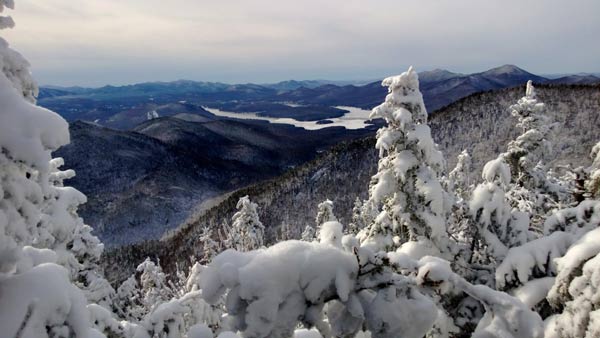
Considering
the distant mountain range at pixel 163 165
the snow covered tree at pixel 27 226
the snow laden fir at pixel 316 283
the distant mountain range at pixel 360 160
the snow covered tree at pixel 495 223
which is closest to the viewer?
the snow laden fir at pixel 316 283

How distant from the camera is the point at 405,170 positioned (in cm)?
821

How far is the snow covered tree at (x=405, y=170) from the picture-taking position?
26.5 feet

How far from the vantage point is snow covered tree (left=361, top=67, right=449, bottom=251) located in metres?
8.09

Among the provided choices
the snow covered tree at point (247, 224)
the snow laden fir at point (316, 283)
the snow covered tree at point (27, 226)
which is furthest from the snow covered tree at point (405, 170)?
the snow covered tree at point (247, 224)

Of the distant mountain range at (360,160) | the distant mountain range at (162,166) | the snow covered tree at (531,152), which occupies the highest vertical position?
the snow covered tree at (531,152)

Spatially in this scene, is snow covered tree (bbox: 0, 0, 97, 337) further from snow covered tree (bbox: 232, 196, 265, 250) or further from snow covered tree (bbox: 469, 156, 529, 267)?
snow covered tree (bbox: 232, 196, 265, 250)

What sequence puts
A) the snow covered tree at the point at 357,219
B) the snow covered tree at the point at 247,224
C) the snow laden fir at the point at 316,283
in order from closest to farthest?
the snow laden fir at the point at 316,283
the snow covered tree at the point at 247,224
the snow covered tree at the point at 357,219

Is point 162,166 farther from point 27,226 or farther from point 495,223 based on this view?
point 27,226

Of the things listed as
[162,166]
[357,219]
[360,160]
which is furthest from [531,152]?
[162,166]

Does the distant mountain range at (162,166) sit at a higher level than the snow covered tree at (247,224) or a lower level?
lower

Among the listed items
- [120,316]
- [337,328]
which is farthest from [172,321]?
[120,316]

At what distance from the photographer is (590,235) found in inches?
123

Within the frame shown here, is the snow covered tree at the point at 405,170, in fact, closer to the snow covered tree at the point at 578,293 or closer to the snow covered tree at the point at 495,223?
the snow covered tree at the point at 495,223

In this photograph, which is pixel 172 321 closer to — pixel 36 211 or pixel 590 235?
pixel 36 211
